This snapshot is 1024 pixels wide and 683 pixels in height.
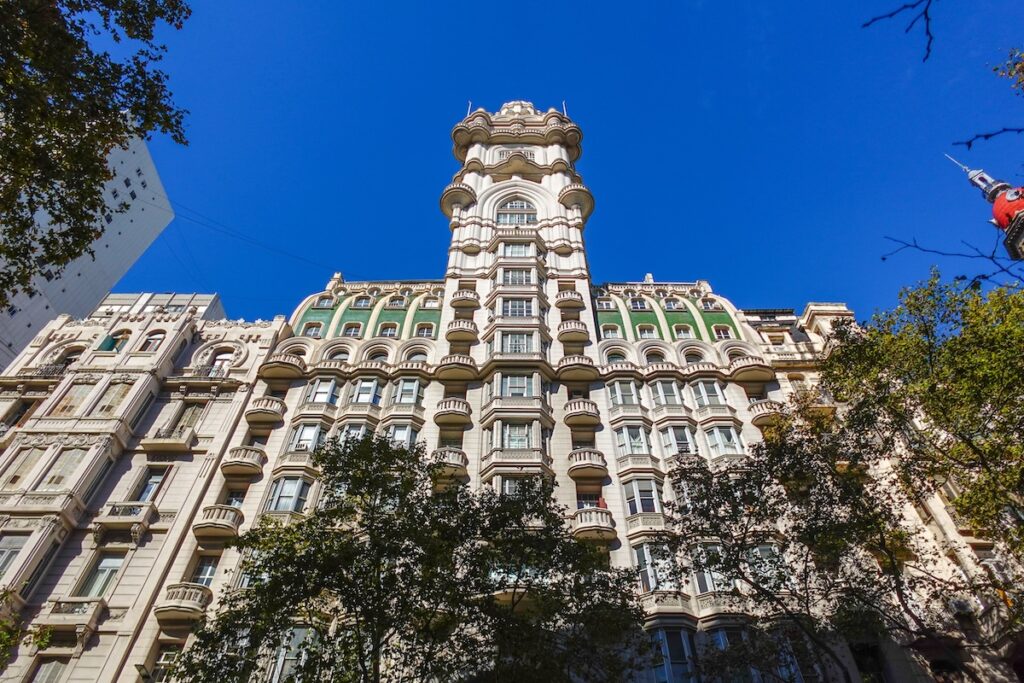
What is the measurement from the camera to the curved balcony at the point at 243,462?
32844 mm

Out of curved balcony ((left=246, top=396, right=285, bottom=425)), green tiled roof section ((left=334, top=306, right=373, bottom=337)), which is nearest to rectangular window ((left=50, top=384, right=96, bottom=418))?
curved balcony ((left=246, top=396, right=285, bottom=425))

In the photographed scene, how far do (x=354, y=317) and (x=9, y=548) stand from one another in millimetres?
A: 22754

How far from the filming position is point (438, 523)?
19.8m

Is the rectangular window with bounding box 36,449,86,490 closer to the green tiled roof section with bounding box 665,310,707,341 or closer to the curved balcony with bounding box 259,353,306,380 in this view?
the curved balcony with bounding box 259,353,306,380

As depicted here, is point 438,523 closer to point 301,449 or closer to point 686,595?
point 686,595

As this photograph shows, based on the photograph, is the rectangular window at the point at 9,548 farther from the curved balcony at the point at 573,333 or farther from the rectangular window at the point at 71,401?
the curved balcony at the point at 573,333

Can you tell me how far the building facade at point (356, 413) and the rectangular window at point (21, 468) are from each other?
154 mm

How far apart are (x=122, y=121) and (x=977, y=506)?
3132 centimetres

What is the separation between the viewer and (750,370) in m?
38.0

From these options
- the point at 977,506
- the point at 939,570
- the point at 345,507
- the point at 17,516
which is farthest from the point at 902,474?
the point at 17,516

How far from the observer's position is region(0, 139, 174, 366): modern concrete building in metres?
58.6

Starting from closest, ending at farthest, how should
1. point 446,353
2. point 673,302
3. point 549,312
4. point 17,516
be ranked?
point 17,516, point 446,353, point 549,312, point 673,302

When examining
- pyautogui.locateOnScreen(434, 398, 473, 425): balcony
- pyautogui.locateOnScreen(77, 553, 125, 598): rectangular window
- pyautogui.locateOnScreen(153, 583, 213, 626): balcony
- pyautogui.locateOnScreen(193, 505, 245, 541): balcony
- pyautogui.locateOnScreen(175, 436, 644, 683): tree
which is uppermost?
pyautogui.locateOnScreen(434, 398, 473, 425): balcony

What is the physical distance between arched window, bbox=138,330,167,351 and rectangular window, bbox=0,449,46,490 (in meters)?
8.78
